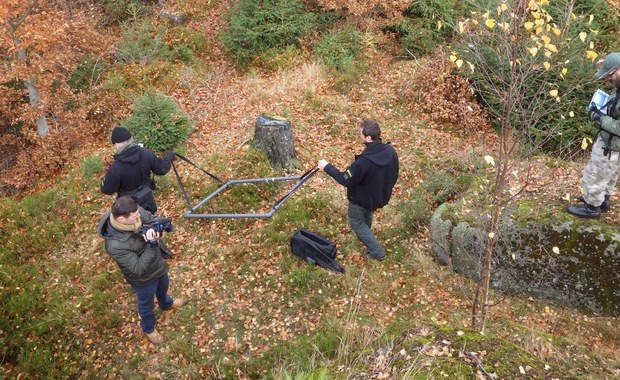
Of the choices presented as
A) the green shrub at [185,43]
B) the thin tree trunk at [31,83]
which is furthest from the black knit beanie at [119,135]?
the green shrub at [185,43]

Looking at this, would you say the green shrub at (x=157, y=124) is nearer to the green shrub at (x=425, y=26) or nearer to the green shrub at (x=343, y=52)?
the green shrub at (x=343, y=52)

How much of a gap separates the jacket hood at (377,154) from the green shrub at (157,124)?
200 inches

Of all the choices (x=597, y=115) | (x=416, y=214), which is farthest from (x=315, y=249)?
(x=597, y=115)

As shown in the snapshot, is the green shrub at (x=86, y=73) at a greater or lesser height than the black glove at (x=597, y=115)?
lesser

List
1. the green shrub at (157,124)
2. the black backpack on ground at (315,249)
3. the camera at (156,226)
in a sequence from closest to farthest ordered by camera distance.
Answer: the camera at (156,226), the black backpack on ground at (315,249), the green shrub at (157,124)

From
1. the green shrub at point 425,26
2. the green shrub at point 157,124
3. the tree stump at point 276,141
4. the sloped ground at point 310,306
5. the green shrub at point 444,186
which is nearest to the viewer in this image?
the sloped ground at point 310,306

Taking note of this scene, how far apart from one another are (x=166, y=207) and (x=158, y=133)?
179 centimetres

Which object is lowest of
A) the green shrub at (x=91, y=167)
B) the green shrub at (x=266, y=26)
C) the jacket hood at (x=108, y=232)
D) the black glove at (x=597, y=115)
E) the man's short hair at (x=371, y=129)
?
the green shrub at (x=91, y=167)

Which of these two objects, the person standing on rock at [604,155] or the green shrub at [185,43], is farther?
the green shrub at [185,43]

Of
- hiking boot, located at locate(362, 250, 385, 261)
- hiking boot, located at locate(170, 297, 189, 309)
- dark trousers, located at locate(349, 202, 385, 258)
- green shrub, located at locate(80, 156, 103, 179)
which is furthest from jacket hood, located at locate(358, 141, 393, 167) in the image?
green shrub, located at locate(80, 156, 103, 179)

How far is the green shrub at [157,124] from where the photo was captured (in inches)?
363

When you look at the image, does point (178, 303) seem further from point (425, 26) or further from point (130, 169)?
point (425, 26)

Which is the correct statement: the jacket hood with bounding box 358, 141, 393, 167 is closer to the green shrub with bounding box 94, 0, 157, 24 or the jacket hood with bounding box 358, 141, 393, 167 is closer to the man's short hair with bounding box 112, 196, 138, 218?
the man's short hair with bounding box 112, 196, 138, 218

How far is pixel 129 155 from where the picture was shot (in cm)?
609
